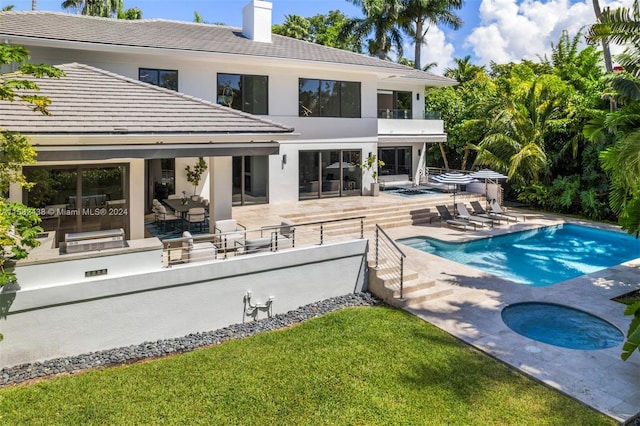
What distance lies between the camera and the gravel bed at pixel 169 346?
9898mm

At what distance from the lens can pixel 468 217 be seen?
80.1ft

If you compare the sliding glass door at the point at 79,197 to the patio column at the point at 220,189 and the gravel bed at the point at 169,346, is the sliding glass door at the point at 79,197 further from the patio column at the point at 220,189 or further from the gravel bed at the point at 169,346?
the gravel bed at the point at 169,346

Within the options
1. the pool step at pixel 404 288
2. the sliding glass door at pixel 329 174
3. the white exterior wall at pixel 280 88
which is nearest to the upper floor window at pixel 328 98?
the white exterior wall at pixel 280 88

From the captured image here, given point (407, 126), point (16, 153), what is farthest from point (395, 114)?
point (16, 153)

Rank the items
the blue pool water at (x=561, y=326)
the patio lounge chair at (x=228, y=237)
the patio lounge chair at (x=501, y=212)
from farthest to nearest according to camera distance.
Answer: the patio lounge chair at (x=501, y=212) → the patio lounge chair at (x=228, y=237) → the blue pool water at (x=561, y=326)

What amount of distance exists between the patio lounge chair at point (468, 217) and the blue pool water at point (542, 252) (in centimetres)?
160

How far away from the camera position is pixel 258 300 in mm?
13055

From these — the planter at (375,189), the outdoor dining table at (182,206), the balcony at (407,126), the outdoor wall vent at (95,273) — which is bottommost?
the outdoor wall vent at (95,273)

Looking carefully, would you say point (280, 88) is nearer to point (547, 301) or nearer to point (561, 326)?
point (547, 301)

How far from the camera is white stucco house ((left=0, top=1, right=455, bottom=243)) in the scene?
12453mm

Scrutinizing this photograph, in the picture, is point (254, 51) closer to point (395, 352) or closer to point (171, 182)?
point (171, 182)

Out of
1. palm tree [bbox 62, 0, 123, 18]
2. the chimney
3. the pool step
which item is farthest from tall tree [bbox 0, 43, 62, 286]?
palm tree [bbox 62, 0, 123, 18]

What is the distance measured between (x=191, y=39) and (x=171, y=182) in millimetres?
7822

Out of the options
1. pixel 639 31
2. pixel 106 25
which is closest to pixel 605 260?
pixel 639 31
